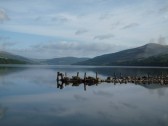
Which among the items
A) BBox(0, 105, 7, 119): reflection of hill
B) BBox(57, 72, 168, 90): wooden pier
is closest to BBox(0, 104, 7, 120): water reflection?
BBox(0, 105, 7, 119): reflection of hill

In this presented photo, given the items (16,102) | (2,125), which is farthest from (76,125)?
(16,102)

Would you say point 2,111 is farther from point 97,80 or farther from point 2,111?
point 97,80

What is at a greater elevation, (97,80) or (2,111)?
(97,80)

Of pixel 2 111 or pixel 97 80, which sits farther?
pixel 97 80

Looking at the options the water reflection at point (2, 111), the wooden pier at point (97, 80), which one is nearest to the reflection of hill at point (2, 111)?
the water reflection at point (2, 111)

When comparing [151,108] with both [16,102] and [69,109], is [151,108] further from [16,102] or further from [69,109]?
[16,102]

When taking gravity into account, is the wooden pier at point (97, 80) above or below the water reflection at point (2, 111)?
above

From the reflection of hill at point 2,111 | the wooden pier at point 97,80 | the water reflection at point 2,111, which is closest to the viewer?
the water reflection at point 2,111

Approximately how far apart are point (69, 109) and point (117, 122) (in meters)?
10.2

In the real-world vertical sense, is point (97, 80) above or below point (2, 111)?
above

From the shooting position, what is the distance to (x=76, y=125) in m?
32.8

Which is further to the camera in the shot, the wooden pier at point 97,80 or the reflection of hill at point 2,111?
the wooden pier at point 97,80

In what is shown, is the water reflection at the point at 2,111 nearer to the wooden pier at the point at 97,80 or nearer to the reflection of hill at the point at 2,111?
the reflection of hill at the point at 2,111

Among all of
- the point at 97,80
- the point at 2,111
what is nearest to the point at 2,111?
the point at 2,111
